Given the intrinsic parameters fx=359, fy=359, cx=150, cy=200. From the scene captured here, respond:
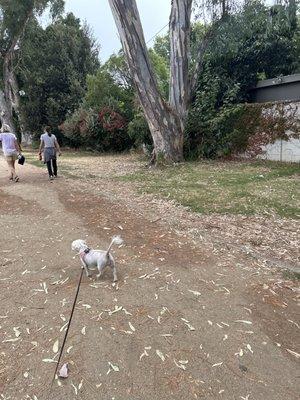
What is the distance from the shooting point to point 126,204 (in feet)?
24.1

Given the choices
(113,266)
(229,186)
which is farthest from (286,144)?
(113,266)

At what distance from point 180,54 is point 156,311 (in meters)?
9.73

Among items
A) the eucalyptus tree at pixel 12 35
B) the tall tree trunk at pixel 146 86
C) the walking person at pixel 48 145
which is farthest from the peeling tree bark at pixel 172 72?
the eucalyptus tree at pixel 12 35

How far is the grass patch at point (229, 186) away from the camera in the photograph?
6.74m

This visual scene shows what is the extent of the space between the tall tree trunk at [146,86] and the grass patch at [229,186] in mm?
865

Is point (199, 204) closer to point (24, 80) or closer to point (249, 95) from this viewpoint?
point (249, 95)

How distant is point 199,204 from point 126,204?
4.88ft

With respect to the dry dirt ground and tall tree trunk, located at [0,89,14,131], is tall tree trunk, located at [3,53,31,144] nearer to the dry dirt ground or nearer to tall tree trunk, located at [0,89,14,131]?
tall tree trunk, located at [0,89,14,131]

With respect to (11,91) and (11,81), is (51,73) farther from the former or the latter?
(11,91)

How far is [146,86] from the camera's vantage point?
1092cm

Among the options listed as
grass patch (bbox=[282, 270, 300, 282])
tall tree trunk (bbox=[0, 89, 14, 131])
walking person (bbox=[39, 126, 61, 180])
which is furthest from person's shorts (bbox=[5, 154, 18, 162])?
tall tree trunk (bbox=[0, 89, 14, 131])

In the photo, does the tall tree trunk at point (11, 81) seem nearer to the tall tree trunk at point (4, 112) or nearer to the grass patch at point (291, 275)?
the tall tree trunk at point (4, 112)

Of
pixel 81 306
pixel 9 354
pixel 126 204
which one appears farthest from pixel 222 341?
pixel 126 204

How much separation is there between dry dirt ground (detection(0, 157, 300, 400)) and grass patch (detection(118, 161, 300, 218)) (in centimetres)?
68
